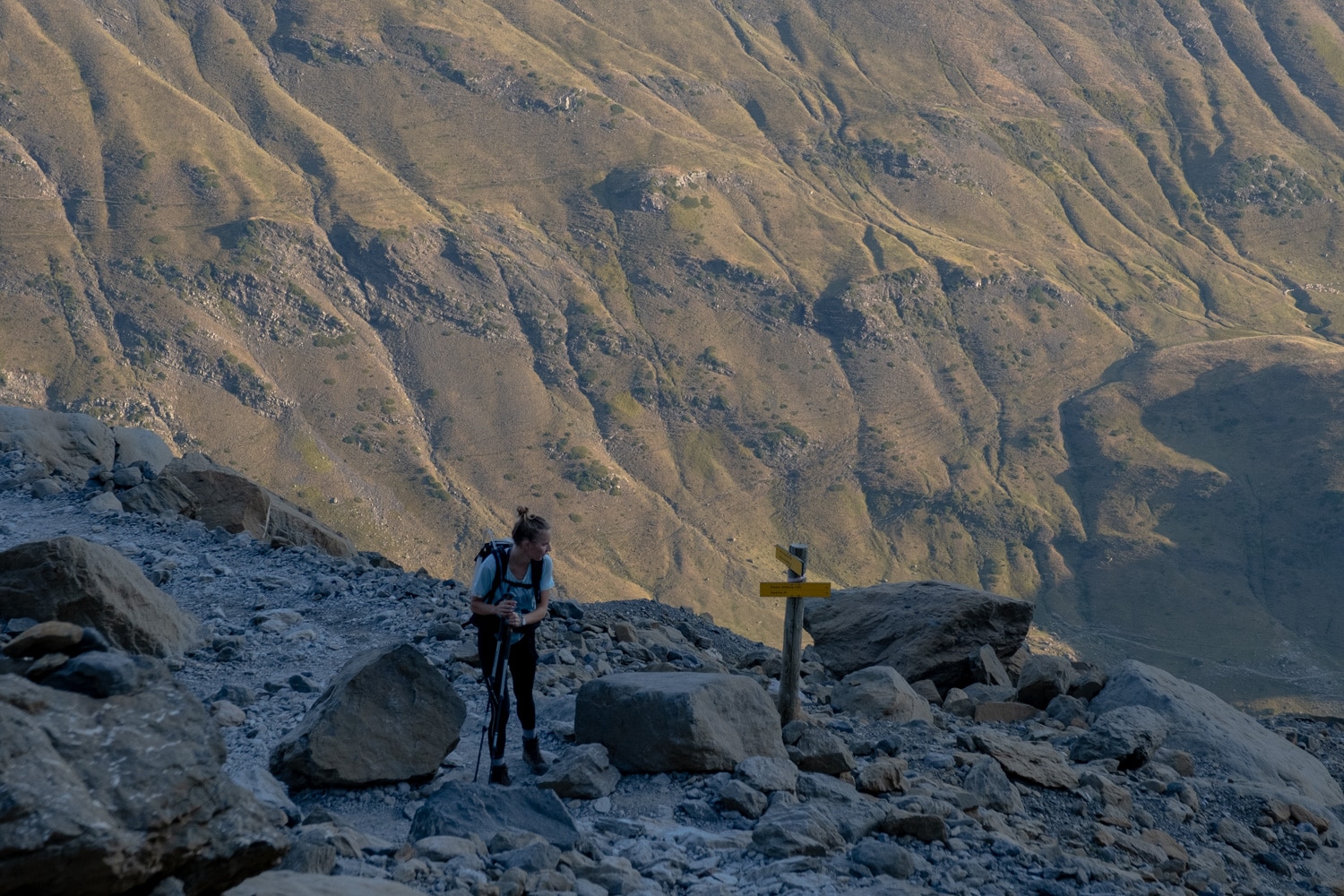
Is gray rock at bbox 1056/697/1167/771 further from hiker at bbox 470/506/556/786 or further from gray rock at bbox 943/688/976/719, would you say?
hiker at bbox 470/506/556/786

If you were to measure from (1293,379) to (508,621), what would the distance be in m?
197

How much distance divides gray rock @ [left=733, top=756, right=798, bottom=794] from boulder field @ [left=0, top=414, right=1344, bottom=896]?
23mm

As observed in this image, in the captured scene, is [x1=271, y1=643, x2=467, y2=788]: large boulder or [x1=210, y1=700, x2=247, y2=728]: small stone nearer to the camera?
[x1=271, y1=643, x2=467, y2=788]: large boulder

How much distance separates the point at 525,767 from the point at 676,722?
4.12 ft

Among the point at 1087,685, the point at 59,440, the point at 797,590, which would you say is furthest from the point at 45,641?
the point at 59,440

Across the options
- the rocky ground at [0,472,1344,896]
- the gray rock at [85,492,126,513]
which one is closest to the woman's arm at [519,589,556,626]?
the rocky ground at [0,472,1344,896]

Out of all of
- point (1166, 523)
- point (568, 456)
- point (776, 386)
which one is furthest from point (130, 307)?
point (1166, 523)

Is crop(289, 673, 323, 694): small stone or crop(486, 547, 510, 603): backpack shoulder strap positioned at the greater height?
crop(486, 547, 510, 603): backpack shoulder strap

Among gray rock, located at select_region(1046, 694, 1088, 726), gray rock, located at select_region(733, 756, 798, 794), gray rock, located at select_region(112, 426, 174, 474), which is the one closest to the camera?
gray rock, located at select_region(733, 756, 798, 794)

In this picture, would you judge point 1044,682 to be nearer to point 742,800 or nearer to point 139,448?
point 742,800

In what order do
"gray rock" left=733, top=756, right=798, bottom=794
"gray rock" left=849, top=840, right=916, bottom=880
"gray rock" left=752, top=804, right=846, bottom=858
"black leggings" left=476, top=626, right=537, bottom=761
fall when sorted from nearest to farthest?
1. "gray rock" left=849, top=840, right=916, bottom=880
2. "gray rock" left=752, top=804, right=846, bottom=858
3. "black leggings" left=476, top=626, right=537, bottom=761
4. "gray rock" left=733, top=756, right=798, bottom=794

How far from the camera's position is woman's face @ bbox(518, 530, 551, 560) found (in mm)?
8688

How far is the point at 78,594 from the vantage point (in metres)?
10.9

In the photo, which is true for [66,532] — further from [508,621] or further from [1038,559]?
[1038,559]
